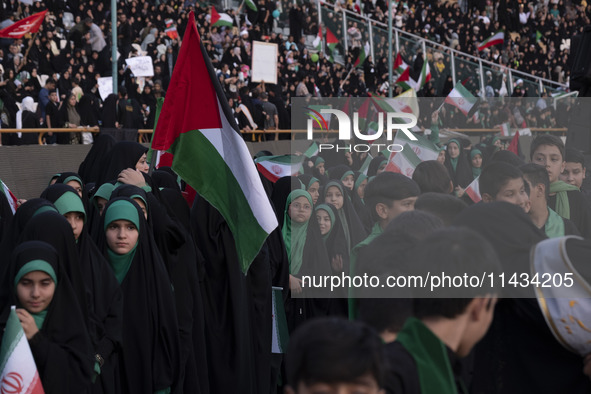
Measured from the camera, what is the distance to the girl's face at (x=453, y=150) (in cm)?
1194

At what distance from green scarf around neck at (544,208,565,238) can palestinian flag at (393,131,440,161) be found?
217 inches

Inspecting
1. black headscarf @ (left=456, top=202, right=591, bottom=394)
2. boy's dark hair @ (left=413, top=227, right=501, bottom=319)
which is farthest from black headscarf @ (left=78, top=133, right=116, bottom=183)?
boy's dark hair @ (left=413, top=227, right=501, bottom=319)

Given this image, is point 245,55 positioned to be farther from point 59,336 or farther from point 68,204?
point 59,336

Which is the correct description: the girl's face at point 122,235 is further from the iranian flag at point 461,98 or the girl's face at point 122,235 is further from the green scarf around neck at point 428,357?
the iranian flag at point 461,98

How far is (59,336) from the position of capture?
4.53 m

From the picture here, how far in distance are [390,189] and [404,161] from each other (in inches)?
195

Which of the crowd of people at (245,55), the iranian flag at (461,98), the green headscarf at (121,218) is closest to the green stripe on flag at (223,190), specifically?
the green headscarf at (121,218)

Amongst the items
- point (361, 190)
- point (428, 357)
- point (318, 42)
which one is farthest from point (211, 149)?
point (318, 42)

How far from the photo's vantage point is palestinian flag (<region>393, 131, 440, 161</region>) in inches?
429

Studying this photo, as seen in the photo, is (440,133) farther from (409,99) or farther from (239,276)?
(239,276)

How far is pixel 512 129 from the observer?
66.6 feet

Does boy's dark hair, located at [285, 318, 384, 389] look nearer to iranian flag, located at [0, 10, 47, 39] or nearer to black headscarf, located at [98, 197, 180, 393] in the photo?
black headscarf, located at [98, 197, 180, 393]

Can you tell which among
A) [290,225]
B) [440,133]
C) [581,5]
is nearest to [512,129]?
[440,133]

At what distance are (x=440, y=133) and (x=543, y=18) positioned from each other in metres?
25.1
